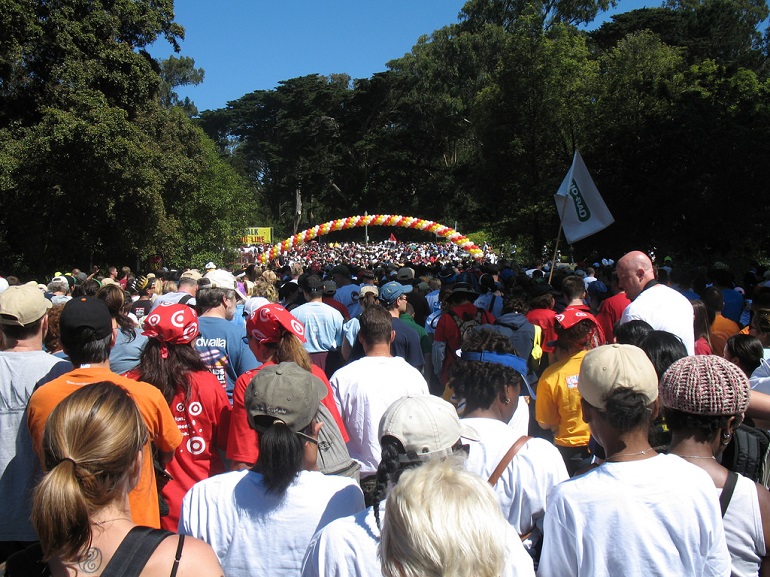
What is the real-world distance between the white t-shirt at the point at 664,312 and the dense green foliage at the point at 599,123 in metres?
14.9

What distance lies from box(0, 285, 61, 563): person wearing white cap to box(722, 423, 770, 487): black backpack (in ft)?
10.1

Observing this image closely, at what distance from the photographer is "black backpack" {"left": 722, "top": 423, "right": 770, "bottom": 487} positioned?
2.73 meters

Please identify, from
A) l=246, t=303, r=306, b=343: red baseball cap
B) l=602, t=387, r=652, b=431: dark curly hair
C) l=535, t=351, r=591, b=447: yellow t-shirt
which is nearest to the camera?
l=602, t=387, r=652, b=431: dark curly hair

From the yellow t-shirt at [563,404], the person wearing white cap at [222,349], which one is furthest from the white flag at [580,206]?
the person wearing white cap at [222,349]

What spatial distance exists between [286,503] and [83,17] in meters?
23.2

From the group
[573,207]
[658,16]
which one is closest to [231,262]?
[573,207]

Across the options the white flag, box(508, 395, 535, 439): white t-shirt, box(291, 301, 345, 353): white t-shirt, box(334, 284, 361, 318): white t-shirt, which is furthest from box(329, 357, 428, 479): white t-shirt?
the white flag

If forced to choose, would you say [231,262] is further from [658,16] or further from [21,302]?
[658,16]

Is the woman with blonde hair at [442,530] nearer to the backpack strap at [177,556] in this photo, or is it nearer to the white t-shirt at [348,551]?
the white t-shirt at [348,551]

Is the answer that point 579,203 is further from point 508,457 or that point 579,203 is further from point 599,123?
point 599,123

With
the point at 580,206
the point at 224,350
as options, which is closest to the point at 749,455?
the point at 224,350

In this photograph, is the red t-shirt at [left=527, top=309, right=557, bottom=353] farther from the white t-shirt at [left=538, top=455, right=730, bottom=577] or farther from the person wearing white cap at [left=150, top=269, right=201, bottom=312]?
the white t-shirt at [left=538, top=455, right=730, bottom=577]

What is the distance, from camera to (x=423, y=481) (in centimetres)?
163

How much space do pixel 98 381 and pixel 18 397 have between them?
105 cm
